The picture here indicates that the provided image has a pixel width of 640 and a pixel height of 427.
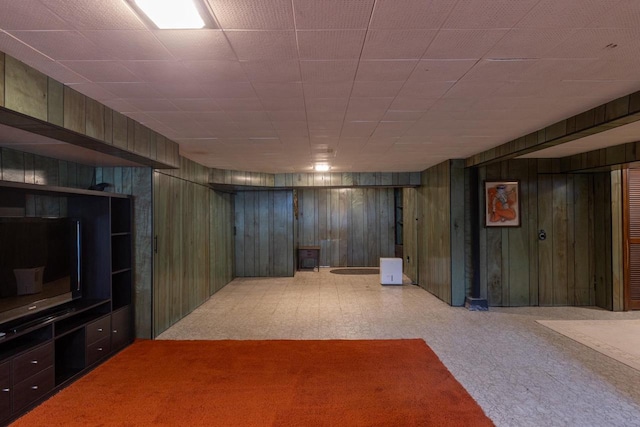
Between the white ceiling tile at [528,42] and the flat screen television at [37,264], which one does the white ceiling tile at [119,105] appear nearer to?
the flat screen television at [37,264]

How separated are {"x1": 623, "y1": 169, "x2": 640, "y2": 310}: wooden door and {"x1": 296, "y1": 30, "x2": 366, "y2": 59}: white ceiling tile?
220 inches

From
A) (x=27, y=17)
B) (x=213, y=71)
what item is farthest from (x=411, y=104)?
(x=27, y=17)

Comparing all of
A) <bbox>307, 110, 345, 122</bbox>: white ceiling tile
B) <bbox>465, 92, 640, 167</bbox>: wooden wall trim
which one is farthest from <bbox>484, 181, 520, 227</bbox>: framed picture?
<bbox>307, 110, 345, 122</bbox>: white ceiling tile

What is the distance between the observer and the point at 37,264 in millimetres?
3016

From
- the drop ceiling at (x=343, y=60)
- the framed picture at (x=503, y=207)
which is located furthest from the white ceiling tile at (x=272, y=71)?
the framed picture at (x=503, y=207)

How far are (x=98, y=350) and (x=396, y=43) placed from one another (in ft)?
12.1

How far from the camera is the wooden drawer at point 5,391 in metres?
2.40

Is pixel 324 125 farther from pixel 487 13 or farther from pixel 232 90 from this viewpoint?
pixel 487 13

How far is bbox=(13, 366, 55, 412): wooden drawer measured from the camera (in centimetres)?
253

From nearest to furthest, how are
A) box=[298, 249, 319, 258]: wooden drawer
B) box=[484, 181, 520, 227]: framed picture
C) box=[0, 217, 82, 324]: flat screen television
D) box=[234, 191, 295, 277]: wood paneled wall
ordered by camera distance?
box=[0, 217, 82, 324]: flat screen television
box=[484, 181, 520, 227]: framed picture
box=[234, 191, 295, 277]: wood paneled wall
box=[298, 249, 319, 258]: wooden drawer

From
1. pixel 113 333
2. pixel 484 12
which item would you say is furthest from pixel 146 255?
pixel 484 12

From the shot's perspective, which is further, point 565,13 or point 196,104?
point 196,104

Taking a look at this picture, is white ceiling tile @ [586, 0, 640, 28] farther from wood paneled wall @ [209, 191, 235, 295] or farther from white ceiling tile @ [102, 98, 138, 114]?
wood paneled wall @ [209, 191, 235, 295]

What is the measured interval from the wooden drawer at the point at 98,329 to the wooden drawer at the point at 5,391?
87 centimetres
